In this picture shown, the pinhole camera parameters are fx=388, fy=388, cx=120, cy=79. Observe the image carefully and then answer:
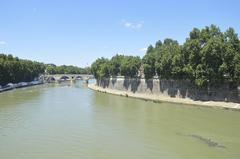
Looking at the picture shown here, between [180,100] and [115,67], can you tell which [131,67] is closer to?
[115,67]

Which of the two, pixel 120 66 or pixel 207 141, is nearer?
pixel 207 141

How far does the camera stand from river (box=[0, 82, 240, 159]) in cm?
2395

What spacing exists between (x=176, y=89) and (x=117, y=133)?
A: 30.9 meters

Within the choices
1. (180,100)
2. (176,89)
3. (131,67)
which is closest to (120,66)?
(131,67)

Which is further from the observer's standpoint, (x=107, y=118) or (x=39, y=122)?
(x=107, y=118)

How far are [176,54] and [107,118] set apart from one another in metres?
22.8

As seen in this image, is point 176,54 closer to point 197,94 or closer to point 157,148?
point 197,94

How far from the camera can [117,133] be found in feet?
99.6

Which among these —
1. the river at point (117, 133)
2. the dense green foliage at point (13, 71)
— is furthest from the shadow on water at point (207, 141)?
the dense green foliage at point (13, 71)

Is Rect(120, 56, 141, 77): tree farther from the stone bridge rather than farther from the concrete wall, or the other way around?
the stone bridge

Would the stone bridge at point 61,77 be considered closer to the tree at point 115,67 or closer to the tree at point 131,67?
the tree at point 115,67

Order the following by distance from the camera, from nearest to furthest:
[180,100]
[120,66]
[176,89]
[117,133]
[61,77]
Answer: [117,133]
[180,100]
[176,89]
[120,66]
[61,77]

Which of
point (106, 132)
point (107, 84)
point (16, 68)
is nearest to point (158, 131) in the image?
point (106, 132)

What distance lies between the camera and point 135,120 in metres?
37.6
